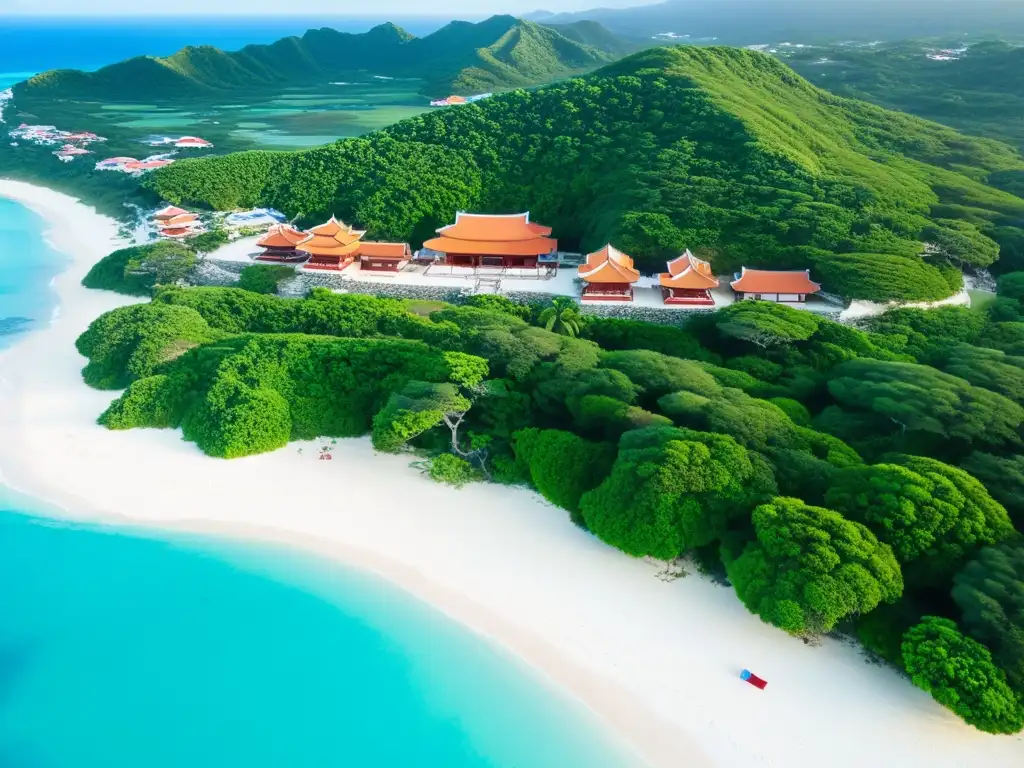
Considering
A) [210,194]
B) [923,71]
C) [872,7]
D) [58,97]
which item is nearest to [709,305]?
[210,194]

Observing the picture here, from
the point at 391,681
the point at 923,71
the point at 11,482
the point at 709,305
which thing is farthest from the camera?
the point at 923,71

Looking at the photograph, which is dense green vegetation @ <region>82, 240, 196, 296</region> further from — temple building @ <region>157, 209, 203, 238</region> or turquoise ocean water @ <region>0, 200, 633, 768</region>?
turquoise ocean water @ <region>0, 200, 633, 768</region>

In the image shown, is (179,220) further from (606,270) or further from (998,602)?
(998,602)

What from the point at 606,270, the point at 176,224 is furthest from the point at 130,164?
the point at 606,270

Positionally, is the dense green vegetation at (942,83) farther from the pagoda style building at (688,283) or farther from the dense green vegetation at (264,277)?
the dense green vegetation at (264,277)

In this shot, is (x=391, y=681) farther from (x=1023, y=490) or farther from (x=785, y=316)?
(x=785, y=316)

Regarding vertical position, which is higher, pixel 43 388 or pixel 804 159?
pixel 804 159
